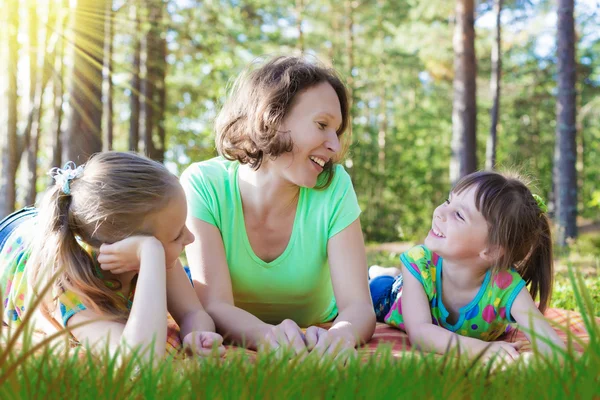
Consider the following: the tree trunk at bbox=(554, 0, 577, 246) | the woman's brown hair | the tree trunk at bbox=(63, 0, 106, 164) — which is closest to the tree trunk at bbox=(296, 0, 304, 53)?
the tree trunk at bbox=(554, 0, 577, 246)

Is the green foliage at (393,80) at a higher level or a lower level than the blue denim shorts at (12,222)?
higher

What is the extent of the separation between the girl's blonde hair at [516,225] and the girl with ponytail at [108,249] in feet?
4.30

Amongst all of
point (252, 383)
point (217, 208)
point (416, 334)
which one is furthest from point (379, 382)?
point (217, 208)

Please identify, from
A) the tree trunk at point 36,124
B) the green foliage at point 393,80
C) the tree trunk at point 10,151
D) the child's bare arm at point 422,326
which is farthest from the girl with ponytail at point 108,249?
the green foliage at point 393,80

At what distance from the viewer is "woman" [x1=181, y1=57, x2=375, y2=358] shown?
9.64ft

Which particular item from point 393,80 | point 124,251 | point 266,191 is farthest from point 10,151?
point 393,80

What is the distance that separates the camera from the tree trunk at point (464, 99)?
1154cm

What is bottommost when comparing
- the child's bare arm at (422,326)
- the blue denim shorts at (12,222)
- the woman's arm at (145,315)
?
the child's bare arm at (422,326)

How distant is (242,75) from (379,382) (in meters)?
2.22

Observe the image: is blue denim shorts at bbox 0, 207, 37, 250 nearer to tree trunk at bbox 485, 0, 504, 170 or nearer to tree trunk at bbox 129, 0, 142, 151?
tree trunk at bbox 129, 0, 142, 151

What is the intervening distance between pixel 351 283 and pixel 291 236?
1.37ft

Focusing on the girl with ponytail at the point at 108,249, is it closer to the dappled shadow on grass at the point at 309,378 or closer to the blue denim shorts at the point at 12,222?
the blue denim shorts at the point at 12,222

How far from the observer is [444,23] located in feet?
Answer: 66.5

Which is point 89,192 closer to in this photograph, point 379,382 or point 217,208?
point 217,208
